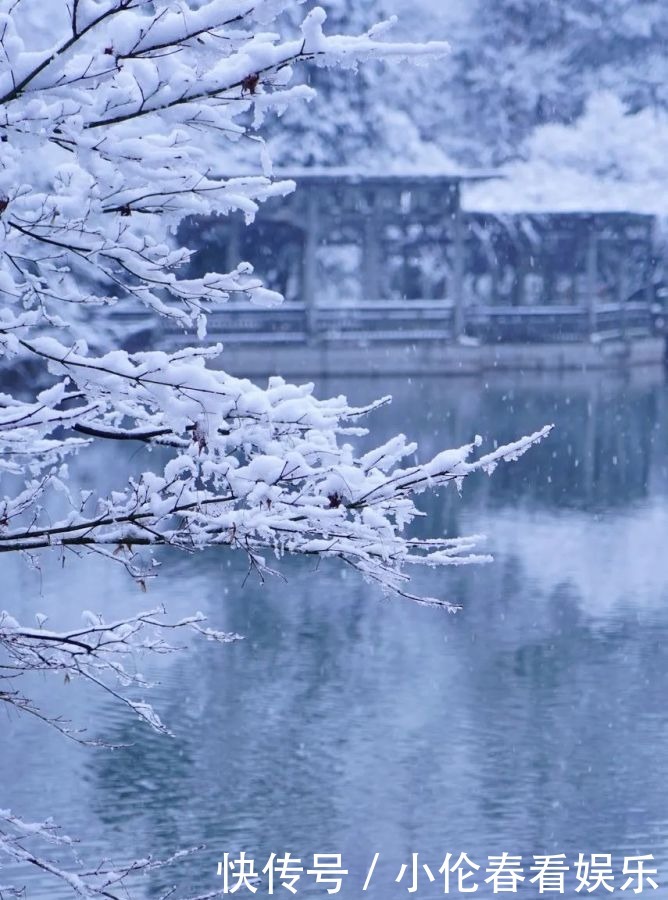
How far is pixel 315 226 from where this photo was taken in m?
26.9

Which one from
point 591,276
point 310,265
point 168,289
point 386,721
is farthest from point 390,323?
point 168,289

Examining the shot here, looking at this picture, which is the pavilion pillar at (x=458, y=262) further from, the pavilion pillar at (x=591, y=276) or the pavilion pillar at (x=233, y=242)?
the pavilion pillar at (x=233, y=242)

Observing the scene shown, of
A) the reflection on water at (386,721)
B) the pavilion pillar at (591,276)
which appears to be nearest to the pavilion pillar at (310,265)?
the pavilion pillar at (591,276)

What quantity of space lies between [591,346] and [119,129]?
27.7 meters

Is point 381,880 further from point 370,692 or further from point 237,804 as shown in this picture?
point 370,692

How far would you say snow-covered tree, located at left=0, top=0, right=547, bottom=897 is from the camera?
2260 millimetres

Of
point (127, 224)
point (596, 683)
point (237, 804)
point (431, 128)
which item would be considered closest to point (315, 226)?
point (431, 128)

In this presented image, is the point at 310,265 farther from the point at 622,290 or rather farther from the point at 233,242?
the point at 622,290

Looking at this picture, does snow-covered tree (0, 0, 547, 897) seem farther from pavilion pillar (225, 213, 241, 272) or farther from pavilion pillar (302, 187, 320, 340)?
pavilion pillar (302, 187, 320, 340)

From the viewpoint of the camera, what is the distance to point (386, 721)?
7.52 meters

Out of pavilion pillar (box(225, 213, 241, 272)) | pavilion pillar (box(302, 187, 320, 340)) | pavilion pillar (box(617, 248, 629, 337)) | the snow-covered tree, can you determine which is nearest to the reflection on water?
the snow-covered tree

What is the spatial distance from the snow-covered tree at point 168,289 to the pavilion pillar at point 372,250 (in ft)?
80.1

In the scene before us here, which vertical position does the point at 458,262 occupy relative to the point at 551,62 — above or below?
below

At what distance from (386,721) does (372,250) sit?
67.5ft
